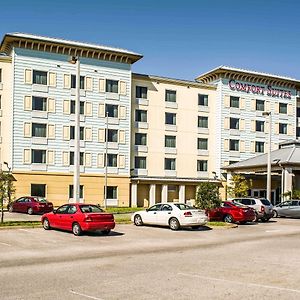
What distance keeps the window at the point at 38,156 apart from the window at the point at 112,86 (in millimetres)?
10165

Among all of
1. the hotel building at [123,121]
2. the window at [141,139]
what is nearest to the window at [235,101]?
the hotel building at [123,121]

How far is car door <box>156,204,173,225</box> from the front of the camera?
25938 mm

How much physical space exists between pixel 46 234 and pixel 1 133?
3019 centimetres

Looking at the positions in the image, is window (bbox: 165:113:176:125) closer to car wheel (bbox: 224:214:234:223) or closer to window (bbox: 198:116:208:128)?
window (bbox: 198:116:208:128)

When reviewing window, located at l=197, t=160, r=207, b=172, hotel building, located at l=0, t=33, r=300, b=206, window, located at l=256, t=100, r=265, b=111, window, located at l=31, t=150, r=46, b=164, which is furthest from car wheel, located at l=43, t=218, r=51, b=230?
window, located at l=256, t=100, r=265, b=111

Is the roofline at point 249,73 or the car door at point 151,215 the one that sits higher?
the roofline at point 249,73

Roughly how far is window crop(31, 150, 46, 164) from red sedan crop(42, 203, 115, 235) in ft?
92.7

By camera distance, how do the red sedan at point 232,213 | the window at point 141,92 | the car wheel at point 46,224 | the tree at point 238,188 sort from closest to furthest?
the car wheel at point 46,224, the red sedan at point 232,213, the tree at point 238,188, the window at point 141,92

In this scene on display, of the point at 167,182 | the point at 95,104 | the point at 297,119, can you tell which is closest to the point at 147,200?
the point at 167,182

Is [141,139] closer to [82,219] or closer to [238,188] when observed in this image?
[238,188]

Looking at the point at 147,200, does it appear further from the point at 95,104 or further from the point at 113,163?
the point at 95,104

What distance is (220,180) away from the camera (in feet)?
203

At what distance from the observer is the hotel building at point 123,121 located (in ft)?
165

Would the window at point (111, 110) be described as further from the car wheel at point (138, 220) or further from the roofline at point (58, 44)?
the car wheel at point (138, 220)
